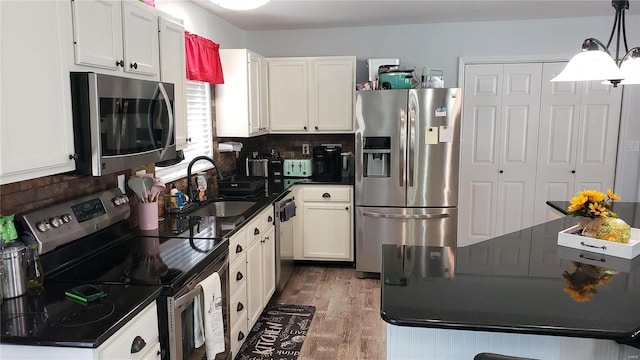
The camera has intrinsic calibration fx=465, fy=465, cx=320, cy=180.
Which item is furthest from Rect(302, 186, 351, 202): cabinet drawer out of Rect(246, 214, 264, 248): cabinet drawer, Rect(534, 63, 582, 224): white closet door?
Rect(534, 63, 582, 224): white closet door

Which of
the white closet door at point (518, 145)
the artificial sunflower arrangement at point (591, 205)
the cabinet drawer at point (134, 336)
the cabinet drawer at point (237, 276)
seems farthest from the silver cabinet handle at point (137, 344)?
the white closet door at point (518, 145)

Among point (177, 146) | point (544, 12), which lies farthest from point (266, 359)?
point (544, 12)

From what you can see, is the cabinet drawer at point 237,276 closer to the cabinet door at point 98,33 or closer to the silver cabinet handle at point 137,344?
the silver cabinet handle at point 137,344

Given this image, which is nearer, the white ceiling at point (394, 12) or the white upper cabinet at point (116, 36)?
the white upper cabinet at point (116, 36)

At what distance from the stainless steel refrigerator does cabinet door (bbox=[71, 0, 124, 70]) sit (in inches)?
95.9

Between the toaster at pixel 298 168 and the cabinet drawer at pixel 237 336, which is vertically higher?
the toaster at pixel 298 168

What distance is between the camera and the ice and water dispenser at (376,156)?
4137 millimetres

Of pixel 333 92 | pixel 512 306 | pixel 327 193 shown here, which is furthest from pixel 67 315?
pixel 333 92

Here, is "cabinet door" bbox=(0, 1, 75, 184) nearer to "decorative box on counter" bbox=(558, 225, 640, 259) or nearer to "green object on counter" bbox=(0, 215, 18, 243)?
"green object on counter" bbox=(0, 215, 18, 243)

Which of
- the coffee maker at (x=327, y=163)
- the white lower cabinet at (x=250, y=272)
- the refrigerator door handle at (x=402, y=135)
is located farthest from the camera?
the coffee maker at (x=327, y=163)

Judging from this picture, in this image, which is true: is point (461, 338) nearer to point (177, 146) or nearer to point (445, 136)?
point (177, 146)

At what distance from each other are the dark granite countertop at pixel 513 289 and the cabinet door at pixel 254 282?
1107mm

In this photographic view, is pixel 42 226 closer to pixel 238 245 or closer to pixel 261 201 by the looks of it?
pixel 238 245

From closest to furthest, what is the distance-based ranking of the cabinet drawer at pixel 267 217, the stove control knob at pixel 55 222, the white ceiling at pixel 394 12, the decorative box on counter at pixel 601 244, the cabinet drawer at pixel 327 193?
the stove control knob at pixel 55 222, the decorative box on counter at pixel 601 244, the cabinet drawer at pixel 267 217, the white ceiling at pixel 394 12, the cabinet drawer at pixel 327 193
